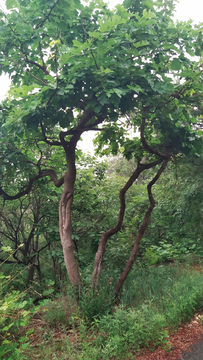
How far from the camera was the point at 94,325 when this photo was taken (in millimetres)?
2607

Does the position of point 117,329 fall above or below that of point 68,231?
below

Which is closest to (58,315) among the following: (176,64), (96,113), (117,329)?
(117,329)

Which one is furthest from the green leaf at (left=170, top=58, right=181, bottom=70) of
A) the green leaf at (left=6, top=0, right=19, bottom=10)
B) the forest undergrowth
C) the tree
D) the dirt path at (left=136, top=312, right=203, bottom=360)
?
the dirt path at (left=136, top=312, right=203, bottom=360)

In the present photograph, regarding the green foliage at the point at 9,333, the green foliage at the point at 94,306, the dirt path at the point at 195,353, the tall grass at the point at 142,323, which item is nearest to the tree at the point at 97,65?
the green foliage at the point at 94,306

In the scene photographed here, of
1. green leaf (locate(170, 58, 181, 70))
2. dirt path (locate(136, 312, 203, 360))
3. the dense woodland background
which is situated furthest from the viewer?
green leaf (locate(170, 58, 181, 70))

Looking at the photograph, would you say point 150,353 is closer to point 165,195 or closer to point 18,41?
point 18,41

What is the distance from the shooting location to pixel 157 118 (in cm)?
357

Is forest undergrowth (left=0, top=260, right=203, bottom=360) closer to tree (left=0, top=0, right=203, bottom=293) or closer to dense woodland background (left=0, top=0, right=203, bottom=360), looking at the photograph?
dense woodland background (left=0, top=0, right=203, bottom=360)

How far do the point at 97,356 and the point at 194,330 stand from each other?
1.14 metres

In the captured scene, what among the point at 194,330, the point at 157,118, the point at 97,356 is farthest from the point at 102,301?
the point at 157,118

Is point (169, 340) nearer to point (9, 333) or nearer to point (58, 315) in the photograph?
point (58, 315)

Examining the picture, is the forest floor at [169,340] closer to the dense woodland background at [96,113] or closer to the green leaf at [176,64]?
the dense woodland background at [96,113]

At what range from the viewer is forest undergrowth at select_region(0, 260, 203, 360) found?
7.09 feet

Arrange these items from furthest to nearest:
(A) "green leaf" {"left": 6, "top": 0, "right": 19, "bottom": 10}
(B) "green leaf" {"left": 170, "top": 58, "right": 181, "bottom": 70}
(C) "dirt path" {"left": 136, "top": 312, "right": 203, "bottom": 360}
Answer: (B) "green leaf" {"left": 170, "top": 58, "right": 181, "bottom": 70}
(A) "green leaf" {"left": 6, "top": 0, "right": 19, "bottom": 10}
(C) "dirt path" {"left": 136, "top": 312, "right": 203, "bottom": 360}
